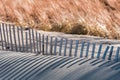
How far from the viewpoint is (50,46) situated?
10242mm

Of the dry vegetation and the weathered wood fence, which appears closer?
the weathered wood fence

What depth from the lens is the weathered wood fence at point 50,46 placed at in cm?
895

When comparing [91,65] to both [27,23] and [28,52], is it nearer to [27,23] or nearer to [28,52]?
[28,52]

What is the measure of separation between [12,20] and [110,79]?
11936 mm

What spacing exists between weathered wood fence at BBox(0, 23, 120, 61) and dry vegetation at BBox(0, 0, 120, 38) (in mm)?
5156

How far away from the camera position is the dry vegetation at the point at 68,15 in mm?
18156

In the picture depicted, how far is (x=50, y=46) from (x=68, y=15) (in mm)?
10783

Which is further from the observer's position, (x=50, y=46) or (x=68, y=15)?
(x=68, y=15)

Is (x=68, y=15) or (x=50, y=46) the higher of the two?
(x=68, y=15)

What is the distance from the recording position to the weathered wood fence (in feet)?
29.4

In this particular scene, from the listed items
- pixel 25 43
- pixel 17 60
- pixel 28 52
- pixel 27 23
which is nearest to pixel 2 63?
pixel 17 60

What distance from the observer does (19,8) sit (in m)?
19.8

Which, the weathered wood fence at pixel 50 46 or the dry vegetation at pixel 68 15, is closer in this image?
the weathered wood fence at pixel 50 46

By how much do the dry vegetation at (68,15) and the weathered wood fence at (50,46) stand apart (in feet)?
16.9
